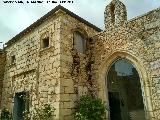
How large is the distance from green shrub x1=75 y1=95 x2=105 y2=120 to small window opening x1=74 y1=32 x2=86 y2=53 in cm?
217

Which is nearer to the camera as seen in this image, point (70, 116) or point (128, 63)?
point (70, 116)

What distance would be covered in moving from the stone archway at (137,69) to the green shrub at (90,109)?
580mm

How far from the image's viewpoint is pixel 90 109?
734cm

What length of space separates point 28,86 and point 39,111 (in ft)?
5.85

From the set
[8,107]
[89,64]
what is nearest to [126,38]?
[89,64]

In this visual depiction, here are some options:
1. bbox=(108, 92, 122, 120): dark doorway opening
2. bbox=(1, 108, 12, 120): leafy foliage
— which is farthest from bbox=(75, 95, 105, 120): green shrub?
bbox=(1, 108, 12, 120): leafy foliage

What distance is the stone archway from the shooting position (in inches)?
268

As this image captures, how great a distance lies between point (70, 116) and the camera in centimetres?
726

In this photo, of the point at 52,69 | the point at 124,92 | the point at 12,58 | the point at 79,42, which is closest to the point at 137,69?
the point at 124,92

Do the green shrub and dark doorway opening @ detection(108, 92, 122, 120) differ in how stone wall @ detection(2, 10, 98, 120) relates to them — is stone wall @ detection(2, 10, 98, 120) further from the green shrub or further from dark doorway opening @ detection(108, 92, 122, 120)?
dark doorway opening @ detection(108, 92, 122, 120)

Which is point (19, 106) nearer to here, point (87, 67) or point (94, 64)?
point (87, 67)

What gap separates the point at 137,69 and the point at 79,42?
2.78 metres

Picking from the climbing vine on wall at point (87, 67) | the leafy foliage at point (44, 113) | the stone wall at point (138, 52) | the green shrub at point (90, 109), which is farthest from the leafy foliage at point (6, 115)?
the stone wall at point (138, 52)

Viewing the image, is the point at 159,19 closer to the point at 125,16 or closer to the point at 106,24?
the point at 125,16
